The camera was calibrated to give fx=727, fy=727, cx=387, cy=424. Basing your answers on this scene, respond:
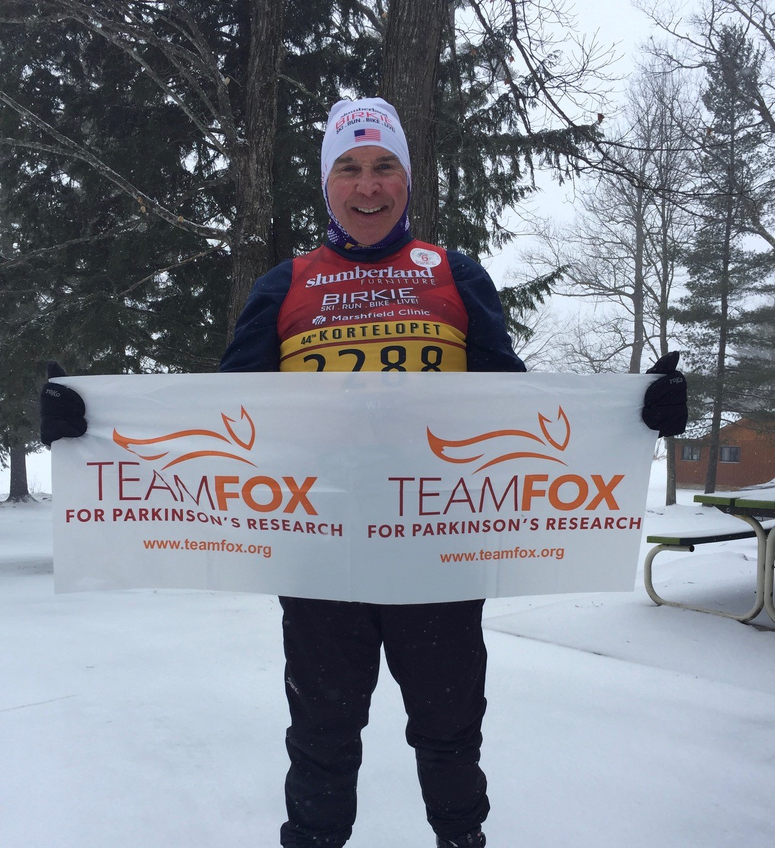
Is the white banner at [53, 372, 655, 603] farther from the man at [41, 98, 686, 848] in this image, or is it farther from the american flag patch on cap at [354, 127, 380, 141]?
the american flag patch on cap at [354, 127, 380, 141]

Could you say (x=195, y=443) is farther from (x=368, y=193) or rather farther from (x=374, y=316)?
(x=368, y=193)

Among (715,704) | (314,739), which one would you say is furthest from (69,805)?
(715,704)

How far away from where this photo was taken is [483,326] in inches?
74.5

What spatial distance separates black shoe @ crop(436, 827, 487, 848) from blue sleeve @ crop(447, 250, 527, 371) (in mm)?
1159

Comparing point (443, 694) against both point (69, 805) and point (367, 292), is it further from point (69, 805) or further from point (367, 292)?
point (69, 805)

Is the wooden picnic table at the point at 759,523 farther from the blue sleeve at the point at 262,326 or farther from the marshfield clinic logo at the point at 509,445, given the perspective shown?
the blue sleeve at the point at 262,326

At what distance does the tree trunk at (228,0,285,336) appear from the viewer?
6.40 metres

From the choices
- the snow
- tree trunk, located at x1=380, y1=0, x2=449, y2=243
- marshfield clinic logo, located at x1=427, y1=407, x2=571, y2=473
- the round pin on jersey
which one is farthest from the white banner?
tree trunk, located at x1=380, y1=0, x2=449, y2=243

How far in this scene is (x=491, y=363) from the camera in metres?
1.91

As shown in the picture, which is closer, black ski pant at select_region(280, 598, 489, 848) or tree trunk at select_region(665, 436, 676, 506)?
black ski pant at select_region(280, 598, 489, 848)

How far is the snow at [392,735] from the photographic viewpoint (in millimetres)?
2117

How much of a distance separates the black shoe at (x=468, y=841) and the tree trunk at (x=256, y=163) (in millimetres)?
5171

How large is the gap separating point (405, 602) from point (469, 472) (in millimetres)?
360

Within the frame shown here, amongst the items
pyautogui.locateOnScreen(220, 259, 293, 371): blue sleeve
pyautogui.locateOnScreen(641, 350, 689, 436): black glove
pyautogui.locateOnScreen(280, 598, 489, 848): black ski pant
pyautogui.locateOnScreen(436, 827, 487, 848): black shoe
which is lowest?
pyautogui.locateOnScreen(436, 827, 487, 848): black shoe
